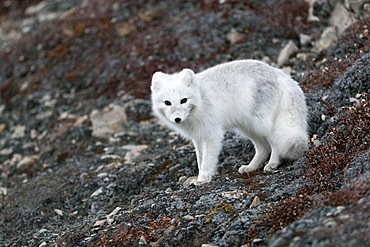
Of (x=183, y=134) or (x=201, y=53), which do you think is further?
(x=201, y=53)

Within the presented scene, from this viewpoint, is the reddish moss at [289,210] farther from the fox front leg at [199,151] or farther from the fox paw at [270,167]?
the fox front leg at [199,151]

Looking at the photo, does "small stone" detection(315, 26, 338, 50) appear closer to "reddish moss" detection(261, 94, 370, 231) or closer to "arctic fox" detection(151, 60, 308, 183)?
"arctic fox" detection(151, 60, 308, 183)

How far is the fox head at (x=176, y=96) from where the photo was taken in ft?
21.7

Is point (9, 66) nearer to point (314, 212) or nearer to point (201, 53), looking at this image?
point (201, 53)

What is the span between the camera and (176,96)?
6.65 meters

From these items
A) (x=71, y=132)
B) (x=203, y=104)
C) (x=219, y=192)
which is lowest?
(x=71, y=132)

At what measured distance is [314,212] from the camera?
439 cm

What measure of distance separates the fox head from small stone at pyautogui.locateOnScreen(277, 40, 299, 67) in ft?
17.2

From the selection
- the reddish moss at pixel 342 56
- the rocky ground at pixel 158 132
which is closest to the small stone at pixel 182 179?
the rocky ground at pixel 158 132

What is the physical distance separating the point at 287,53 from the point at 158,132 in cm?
389

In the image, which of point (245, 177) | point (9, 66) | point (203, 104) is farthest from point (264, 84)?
point (9, 66)

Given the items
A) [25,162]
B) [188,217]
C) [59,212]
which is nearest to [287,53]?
[59,212]

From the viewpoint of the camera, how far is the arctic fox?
268 inches

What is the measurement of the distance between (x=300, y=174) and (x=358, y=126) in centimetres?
100
